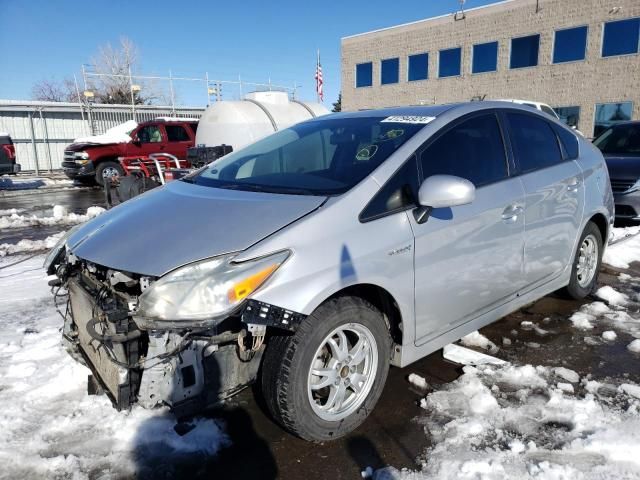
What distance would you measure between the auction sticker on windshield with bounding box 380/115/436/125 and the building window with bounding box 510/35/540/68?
74.2 ft

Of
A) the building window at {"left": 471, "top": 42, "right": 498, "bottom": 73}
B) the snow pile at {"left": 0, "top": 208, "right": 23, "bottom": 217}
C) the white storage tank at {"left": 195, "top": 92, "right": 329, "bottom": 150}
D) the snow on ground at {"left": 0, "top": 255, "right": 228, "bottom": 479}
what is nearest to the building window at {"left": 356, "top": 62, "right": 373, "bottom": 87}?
the building window at {"left": 471, "top": 42, "right": 498, "bottom": 73}

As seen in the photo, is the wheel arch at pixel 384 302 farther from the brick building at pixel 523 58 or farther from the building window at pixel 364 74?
the building window at pixel 364 74

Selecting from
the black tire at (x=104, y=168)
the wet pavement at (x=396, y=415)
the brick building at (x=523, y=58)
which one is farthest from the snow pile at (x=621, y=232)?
the black tire at (x=104, y=168)

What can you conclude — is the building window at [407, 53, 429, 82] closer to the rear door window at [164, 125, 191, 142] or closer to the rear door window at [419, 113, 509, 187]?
the rear door window at [164, 125, 191, 142]

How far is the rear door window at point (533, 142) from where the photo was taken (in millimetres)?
3660

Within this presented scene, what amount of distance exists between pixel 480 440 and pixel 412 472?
1.47ft

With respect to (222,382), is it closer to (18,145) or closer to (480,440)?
(480,440)

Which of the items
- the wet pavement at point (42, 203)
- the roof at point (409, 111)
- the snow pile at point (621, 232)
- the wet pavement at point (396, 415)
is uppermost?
the roof at point (409, 111)

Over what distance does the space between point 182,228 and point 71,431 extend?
49.5 inches

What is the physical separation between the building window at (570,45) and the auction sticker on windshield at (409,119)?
72.3ft

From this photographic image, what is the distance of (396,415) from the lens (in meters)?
2.88

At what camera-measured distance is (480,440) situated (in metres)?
2.59

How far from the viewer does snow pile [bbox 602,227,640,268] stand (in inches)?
228

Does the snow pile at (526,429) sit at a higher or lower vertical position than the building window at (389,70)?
lower
